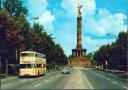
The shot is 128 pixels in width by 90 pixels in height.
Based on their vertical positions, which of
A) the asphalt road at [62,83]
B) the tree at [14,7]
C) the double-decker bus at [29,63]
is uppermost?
the tree at [14,7]

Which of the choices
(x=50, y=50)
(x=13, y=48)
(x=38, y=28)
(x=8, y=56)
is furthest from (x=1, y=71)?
(x=50, y=50)

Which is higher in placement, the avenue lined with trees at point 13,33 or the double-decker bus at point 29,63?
the avenue lined with trees at point 13,33

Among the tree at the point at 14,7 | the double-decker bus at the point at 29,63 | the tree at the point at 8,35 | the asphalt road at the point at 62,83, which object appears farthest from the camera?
the tree at the point at 14,7

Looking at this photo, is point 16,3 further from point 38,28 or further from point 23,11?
point 38,28

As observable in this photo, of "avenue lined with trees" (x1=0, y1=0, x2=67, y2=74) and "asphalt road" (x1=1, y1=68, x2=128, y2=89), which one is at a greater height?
"avenue lined with trees" (x1=0, y1=0, x2=67, y2=74)

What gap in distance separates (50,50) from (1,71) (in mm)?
46762

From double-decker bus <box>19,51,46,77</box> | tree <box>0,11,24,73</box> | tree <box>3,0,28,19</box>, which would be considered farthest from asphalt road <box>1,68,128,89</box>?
tree <box>3,0,28,19</box>

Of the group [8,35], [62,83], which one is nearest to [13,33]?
[8,35]

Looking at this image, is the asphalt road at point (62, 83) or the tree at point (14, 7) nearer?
the asphalt road at point (62, 83)

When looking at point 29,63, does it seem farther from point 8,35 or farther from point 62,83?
point 62,83

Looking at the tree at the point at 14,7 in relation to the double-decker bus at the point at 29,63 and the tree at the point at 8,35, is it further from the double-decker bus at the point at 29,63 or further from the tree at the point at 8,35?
the double-decker bus at the point at 29,63

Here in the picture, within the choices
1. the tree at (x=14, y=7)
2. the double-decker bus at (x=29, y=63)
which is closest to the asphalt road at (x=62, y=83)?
the double-decker bus at (x=29, y=63)

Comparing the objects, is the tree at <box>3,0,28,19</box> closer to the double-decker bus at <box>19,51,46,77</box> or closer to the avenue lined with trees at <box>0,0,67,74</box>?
the avenue lined with trees at <box>0,0,67,74</box>

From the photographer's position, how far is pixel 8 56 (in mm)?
73125
